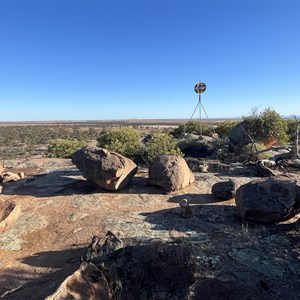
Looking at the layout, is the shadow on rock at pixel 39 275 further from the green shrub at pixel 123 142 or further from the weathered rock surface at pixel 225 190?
the green shrub at pixel 123 142

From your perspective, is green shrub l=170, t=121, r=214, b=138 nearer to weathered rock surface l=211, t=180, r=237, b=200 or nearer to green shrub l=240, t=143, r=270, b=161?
green shrub l=240, t=143, r=270, b=161

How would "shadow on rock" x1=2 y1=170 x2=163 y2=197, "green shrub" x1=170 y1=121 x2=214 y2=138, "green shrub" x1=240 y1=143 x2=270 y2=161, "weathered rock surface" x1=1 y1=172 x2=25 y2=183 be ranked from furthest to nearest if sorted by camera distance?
"green shrub" x1=170 y1=121 x2=214 y2=138, "green shrub" x1=240 y1=143 x2=270 y2=161, "weathered rock surface" x1=1 y1=172 x2=25 y2=183, "shadow on rock" x1=2 y1=170 x2=163 y2=197

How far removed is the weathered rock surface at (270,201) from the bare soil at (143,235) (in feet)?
0.78

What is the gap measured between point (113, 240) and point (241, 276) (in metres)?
2.45

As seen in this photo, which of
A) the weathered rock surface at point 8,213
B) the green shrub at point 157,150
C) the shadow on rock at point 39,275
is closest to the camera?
the shadow on rock at point 39,275

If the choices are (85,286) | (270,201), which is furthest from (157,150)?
→ (85,286)

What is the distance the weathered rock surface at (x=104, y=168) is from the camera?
34.6 feet

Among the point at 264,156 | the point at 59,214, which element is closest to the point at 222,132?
the point at 264,156

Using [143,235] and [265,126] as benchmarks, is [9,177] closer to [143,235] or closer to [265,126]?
[143,235]

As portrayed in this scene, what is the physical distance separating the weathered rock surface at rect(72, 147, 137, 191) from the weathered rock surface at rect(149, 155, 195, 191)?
1.01 m

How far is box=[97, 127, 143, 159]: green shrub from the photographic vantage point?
52.4 ft

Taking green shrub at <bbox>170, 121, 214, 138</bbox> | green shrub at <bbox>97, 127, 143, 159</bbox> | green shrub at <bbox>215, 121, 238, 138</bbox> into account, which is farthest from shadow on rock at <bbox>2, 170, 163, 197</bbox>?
green shrub at <bbox>170, 121, 214, 138</bbox>

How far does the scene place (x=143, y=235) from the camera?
716 cm

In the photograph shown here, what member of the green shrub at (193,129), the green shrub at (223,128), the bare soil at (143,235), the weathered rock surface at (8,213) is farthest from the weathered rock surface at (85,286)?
the green shrub at (193,129)
